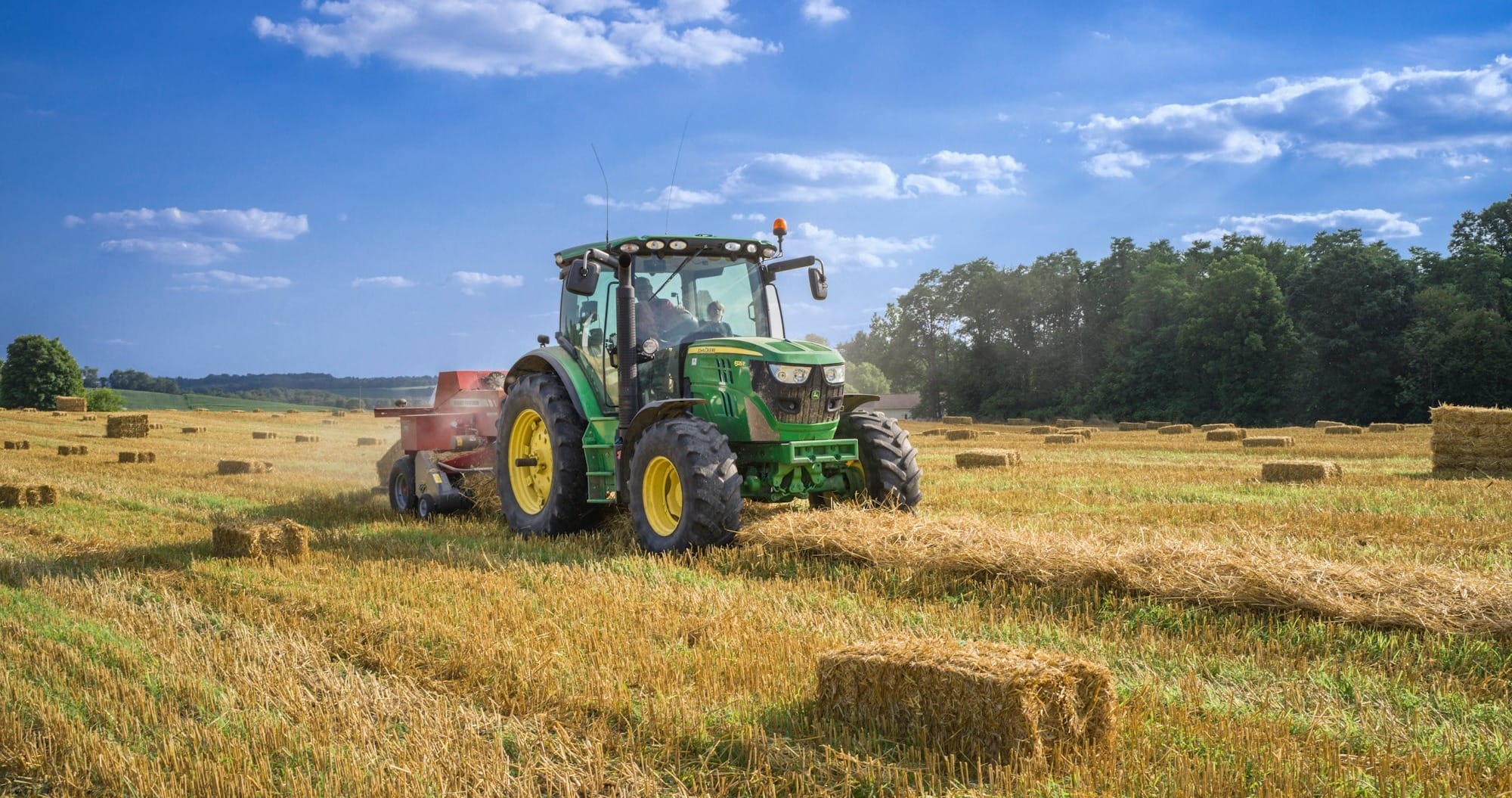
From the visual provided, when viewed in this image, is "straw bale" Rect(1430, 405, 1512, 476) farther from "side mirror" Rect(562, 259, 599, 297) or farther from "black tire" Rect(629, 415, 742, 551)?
"side mirror" Rect(562, 259, 599, 297)

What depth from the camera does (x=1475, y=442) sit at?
1489 centimetres

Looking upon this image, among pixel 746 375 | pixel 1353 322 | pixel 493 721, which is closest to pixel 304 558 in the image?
pixel 746 375

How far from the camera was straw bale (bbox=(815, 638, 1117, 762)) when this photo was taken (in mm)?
3402

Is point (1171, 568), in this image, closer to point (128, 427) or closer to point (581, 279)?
point (581, 279)

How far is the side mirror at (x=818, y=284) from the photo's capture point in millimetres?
8422

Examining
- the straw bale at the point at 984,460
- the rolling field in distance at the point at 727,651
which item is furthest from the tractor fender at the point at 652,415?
the straw bale at the point at 984,460

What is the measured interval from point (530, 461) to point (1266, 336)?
48.0m

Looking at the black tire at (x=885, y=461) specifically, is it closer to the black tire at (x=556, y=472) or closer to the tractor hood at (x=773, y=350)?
the tractor hood at (x=773, y=350)

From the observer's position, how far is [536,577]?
21.4 ft

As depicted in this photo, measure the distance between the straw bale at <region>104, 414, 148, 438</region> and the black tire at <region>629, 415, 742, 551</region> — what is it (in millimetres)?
23738

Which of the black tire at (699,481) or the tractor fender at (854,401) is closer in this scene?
the black tire at (699,481)

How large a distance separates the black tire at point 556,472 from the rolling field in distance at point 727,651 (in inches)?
8.4

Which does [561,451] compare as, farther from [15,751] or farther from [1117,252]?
[1117,252]

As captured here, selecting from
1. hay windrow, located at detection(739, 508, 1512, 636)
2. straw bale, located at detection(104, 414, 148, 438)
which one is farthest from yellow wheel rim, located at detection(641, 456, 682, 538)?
straw bale, located at detection(104, 414, 148, 438)
